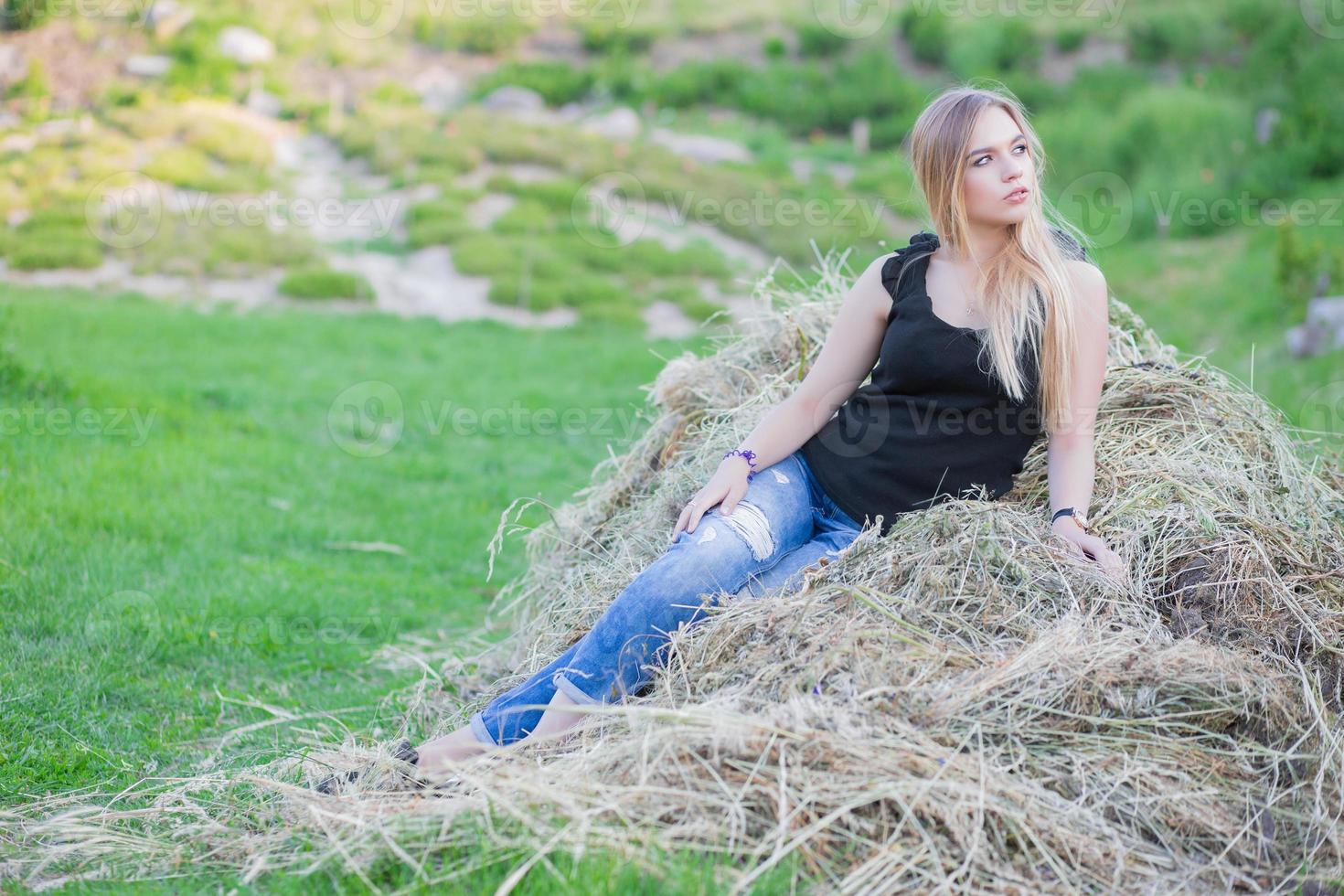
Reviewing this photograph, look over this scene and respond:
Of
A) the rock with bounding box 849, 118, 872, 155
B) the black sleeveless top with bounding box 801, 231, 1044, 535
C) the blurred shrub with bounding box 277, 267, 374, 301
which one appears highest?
the black sleeveless top with bounding box 801, 231, 1044, 535

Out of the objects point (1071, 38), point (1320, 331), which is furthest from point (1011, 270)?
point (1071, 38)

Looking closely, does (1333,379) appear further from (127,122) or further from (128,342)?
(127,122)

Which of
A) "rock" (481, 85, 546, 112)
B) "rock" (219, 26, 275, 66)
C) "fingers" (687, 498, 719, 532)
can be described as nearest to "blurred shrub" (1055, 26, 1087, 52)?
"rock" (481, 85, 546, 112)

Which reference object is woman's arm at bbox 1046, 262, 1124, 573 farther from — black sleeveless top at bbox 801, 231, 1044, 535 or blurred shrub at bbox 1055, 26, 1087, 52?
blurred shrub at bbox 1055, 26, 1087, 52

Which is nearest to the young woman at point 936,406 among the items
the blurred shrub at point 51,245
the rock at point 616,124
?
the blurred shrub at point 51,245

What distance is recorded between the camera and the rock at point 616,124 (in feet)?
52.0

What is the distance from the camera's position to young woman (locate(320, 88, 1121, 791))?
2803 millimetres

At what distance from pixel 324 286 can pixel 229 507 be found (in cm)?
559

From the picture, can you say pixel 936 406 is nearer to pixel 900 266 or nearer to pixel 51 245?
pixel 900 266

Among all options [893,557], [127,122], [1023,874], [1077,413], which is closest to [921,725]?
[1023,874]

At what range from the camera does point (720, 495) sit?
294cm

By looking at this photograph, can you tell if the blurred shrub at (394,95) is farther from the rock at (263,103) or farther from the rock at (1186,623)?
the rock at (1186,623)

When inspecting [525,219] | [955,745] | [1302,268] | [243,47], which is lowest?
[525,219]

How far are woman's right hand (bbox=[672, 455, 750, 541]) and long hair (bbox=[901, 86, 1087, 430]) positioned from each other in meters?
0.72
